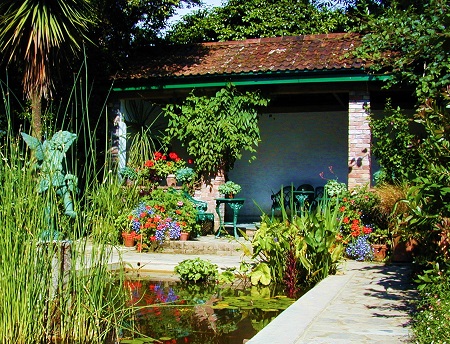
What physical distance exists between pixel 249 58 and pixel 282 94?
3.01 feet

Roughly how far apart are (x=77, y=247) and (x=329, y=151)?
10.7 metres

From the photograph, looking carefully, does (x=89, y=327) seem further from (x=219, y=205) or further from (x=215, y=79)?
(x=215, y=79)

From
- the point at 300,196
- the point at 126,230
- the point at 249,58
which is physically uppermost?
the point at 249,58

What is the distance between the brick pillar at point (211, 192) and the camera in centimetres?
1140

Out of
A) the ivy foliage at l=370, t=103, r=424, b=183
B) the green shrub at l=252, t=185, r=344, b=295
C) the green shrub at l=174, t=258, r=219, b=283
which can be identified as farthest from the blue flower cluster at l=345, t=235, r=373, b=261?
the green shrub at l=174, t=258, r=219, b=283

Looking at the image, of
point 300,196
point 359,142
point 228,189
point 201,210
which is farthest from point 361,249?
point 201,210

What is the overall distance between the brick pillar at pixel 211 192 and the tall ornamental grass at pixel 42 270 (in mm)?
7204

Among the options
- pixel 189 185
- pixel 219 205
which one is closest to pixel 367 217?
pixel 219 205

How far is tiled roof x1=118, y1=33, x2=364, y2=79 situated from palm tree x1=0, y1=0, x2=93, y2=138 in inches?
94.3

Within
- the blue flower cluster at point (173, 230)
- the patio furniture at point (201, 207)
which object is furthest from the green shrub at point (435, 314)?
the patio furniture at point (201, 207)

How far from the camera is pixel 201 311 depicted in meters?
5.54

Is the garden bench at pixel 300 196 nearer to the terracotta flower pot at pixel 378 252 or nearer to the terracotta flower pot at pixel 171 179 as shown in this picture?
the terracotta flower pot at pixel 171 179

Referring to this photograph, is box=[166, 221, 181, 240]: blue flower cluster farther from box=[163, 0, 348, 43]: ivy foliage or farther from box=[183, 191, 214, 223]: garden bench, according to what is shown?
box=[163, 0, 348, 43]: ivy foliage

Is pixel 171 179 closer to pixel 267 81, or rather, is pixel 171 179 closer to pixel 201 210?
pixel 201 210
